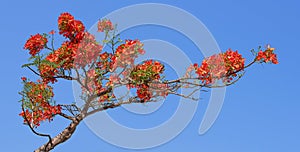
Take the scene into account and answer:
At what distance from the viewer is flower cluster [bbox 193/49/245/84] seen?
6441 mm

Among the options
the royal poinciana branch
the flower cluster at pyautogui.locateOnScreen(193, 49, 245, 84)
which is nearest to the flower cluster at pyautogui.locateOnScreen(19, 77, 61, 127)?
the royal poinciana branch

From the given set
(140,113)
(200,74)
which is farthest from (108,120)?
(200,74)

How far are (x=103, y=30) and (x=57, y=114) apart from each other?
61.2 inches

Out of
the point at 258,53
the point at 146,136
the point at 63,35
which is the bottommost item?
the point at 146,136

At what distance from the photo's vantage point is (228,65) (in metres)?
Answer: 6.45

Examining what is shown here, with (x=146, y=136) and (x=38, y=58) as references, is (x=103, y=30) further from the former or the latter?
(x=146, y=136)

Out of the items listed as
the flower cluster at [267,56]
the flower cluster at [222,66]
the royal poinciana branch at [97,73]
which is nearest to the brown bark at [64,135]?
the royal poinciana branch at [97,73]

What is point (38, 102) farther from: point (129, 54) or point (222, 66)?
point (222, 66)

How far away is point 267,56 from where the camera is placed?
6504 millimetres

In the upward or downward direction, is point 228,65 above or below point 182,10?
below

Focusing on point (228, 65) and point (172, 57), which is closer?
point (228, 65)

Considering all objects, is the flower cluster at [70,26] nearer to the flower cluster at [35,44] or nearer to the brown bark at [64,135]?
the flower cluster at [35,44]

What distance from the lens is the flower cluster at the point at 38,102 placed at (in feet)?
22.6

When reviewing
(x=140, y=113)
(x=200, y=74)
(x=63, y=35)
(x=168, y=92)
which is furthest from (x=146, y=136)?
(x=63, y=35)
